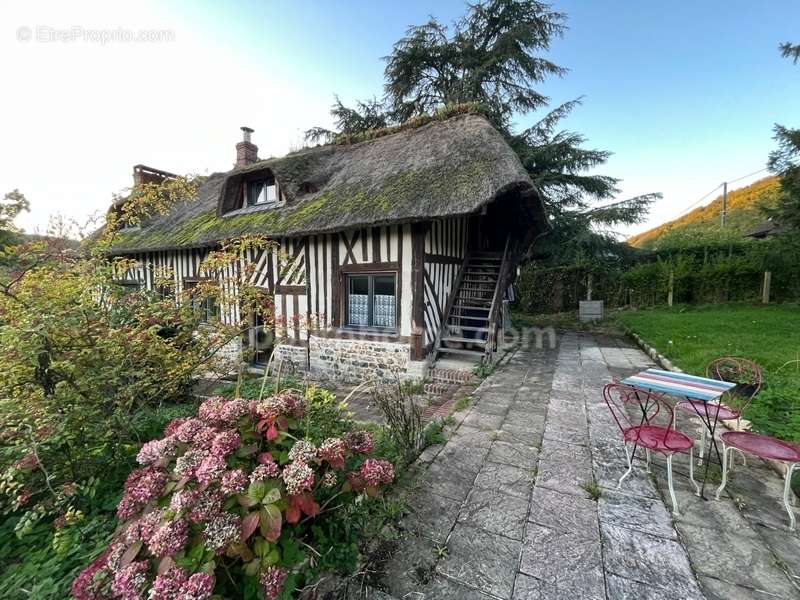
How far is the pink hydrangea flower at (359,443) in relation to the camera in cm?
194

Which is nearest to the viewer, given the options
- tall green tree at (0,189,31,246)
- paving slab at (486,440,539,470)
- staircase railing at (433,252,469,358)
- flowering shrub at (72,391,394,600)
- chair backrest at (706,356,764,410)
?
flowering shrub at (72,391,394,600)

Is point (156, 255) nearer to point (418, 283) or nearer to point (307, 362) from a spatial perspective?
point (307, 362)

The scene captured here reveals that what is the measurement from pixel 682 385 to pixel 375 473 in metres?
2.67

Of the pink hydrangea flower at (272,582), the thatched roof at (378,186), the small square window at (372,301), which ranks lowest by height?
the pink hydrangea flower at (272,582)

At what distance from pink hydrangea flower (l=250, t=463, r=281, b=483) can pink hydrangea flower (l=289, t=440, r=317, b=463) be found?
84mm

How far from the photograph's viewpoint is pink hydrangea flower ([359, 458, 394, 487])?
1717 millimetres

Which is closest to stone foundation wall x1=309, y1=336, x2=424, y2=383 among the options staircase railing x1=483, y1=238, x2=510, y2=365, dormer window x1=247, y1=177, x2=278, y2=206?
staircase railing x1=483, y1=238, x2=510, y2=365

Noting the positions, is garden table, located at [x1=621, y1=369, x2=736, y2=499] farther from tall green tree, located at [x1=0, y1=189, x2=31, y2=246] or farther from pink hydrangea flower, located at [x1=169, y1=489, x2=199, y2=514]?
tall green tree, located at [x1=0, y1=189, x2=31, y2=246]

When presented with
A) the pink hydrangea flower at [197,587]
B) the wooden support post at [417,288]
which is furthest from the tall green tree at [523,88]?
the pink hydrangea flower at [197,587]

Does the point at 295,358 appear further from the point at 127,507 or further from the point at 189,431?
the point at 127,507

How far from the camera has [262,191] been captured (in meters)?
8.33

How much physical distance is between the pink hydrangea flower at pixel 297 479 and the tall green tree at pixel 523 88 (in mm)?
10758

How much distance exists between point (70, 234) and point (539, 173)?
1134 centimetres

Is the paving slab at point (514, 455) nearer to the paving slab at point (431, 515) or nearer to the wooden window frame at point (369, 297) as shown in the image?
the paving slab at point (431, 515)
